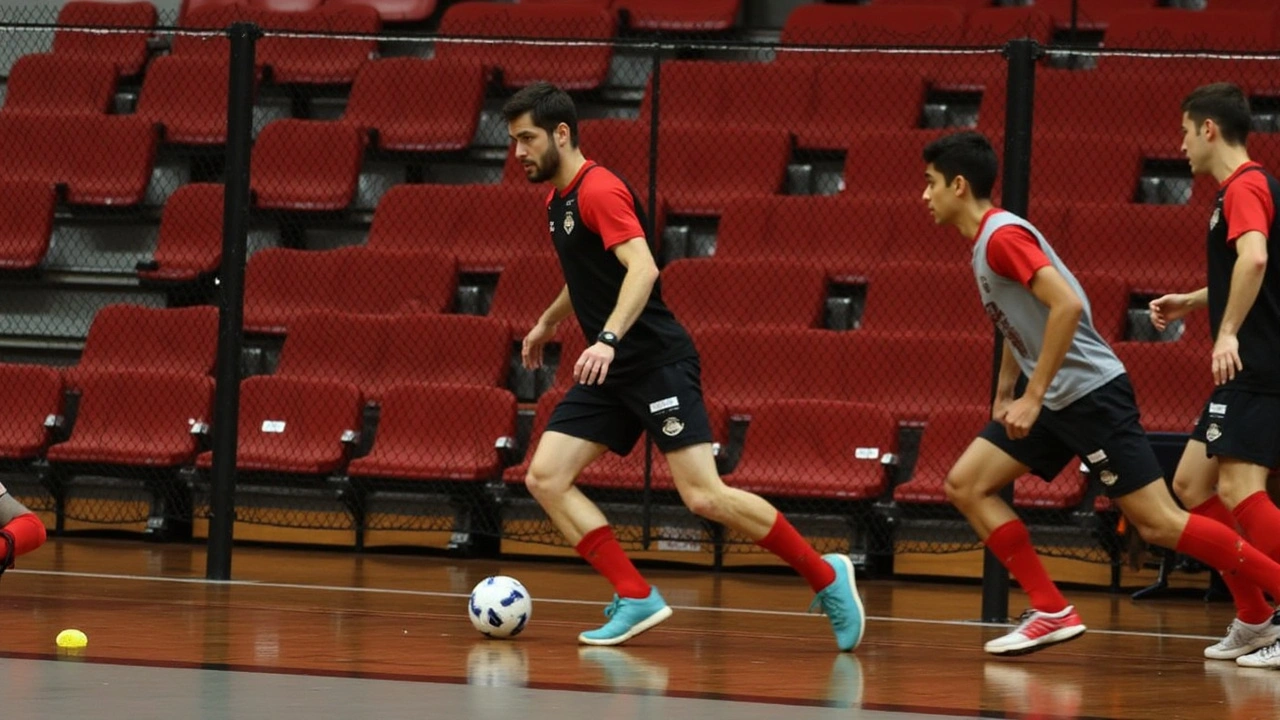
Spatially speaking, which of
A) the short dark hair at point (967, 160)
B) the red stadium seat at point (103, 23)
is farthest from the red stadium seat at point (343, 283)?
the short dark hair at point (967, 160)

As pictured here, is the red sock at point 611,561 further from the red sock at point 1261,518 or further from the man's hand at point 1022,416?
the red sock at point 1261,518

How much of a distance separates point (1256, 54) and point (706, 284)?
3601 mm

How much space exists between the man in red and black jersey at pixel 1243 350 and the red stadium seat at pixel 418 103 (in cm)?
672

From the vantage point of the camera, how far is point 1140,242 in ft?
37.5

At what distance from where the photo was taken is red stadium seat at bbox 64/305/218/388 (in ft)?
40.7

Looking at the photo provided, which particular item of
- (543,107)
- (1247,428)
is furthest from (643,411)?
(1247,428)

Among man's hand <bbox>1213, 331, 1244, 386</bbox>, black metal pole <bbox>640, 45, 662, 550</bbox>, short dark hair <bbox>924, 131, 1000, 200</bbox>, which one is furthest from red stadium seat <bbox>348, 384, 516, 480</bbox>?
man's hand <bbox>1213, 331, 1244, 386</bbox>

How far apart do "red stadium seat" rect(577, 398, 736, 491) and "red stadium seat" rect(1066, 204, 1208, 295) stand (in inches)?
81.6

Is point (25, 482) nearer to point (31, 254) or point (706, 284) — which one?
point (31, 254)

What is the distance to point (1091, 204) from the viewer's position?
37.7 ft

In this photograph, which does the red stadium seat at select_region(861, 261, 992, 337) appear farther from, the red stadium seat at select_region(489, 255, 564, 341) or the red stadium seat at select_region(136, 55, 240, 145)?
the red stadium seat at select_region(136, 55, 240, 145)

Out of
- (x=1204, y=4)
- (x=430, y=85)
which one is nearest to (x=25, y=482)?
(x=430, y=85)

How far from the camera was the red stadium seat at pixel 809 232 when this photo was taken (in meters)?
11.8

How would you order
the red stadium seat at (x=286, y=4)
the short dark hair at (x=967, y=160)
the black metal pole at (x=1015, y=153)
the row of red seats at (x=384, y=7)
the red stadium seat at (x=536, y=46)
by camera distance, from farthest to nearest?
the red stadium seat at (x=286, y=4) → the row of red seats at (x=384, y=7) → the red stadium seat at (x=536, y=46) → the black metal pole at (x=1015, y=153) → the short dark hair at (x=967, y=160)
